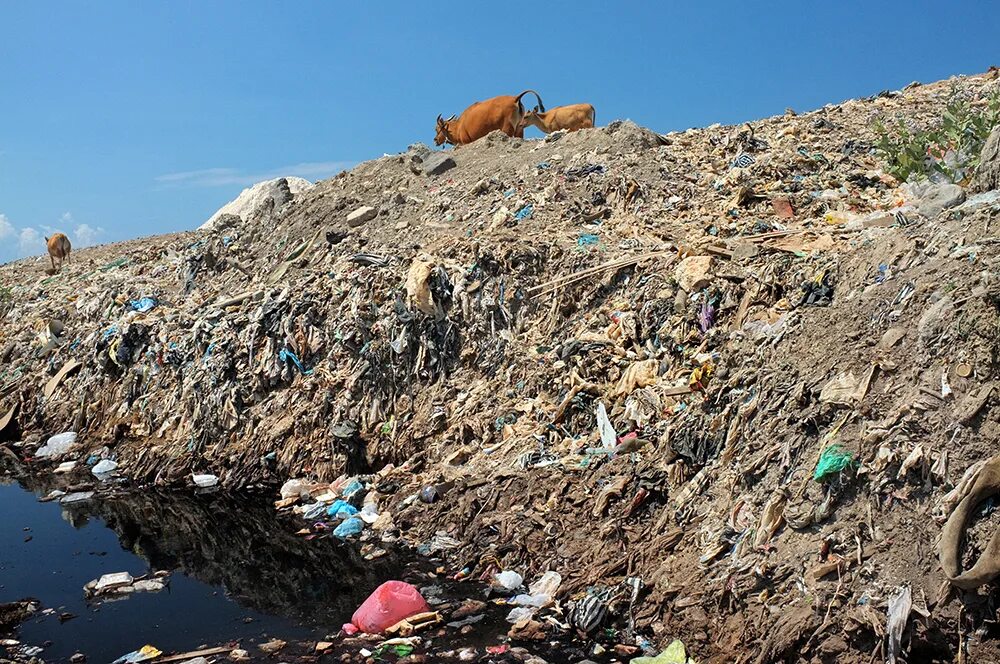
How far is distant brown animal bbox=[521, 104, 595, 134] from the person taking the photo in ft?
40.4

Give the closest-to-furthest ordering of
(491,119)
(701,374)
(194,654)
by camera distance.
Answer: (194,654), (701,374), (491,119)

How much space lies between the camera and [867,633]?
12.4 feet

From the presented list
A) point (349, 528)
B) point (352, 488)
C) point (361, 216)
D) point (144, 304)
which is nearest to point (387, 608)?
point (349, 528)

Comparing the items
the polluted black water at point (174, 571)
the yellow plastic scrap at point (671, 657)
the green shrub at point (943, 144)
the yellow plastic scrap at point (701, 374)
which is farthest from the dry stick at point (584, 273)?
the yellow plastic scrap at point (671, 657)

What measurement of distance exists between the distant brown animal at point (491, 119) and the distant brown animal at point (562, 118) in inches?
7.8

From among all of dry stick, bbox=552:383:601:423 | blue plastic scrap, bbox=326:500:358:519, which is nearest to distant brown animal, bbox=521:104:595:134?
dry stick, bbox=552:383:601:423

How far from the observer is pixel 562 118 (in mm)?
12336

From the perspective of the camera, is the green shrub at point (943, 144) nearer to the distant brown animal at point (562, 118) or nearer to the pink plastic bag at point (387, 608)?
the distant brown animal at point (562, 118)

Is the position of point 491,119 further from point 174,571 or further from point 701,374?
point 174,571

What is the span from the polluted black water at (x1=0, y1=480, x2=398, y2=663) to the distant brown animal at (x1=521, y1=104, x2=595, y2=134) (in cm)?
732

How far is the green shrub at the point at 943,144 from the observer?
6637 mm

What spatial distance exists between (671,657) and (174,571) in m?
3.72

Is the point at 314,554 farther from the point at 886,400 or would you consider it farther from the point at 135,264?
the point at 135,264

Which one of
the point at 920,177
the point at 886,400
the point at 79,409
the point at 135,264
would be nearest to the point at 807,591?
the point at 886,400
